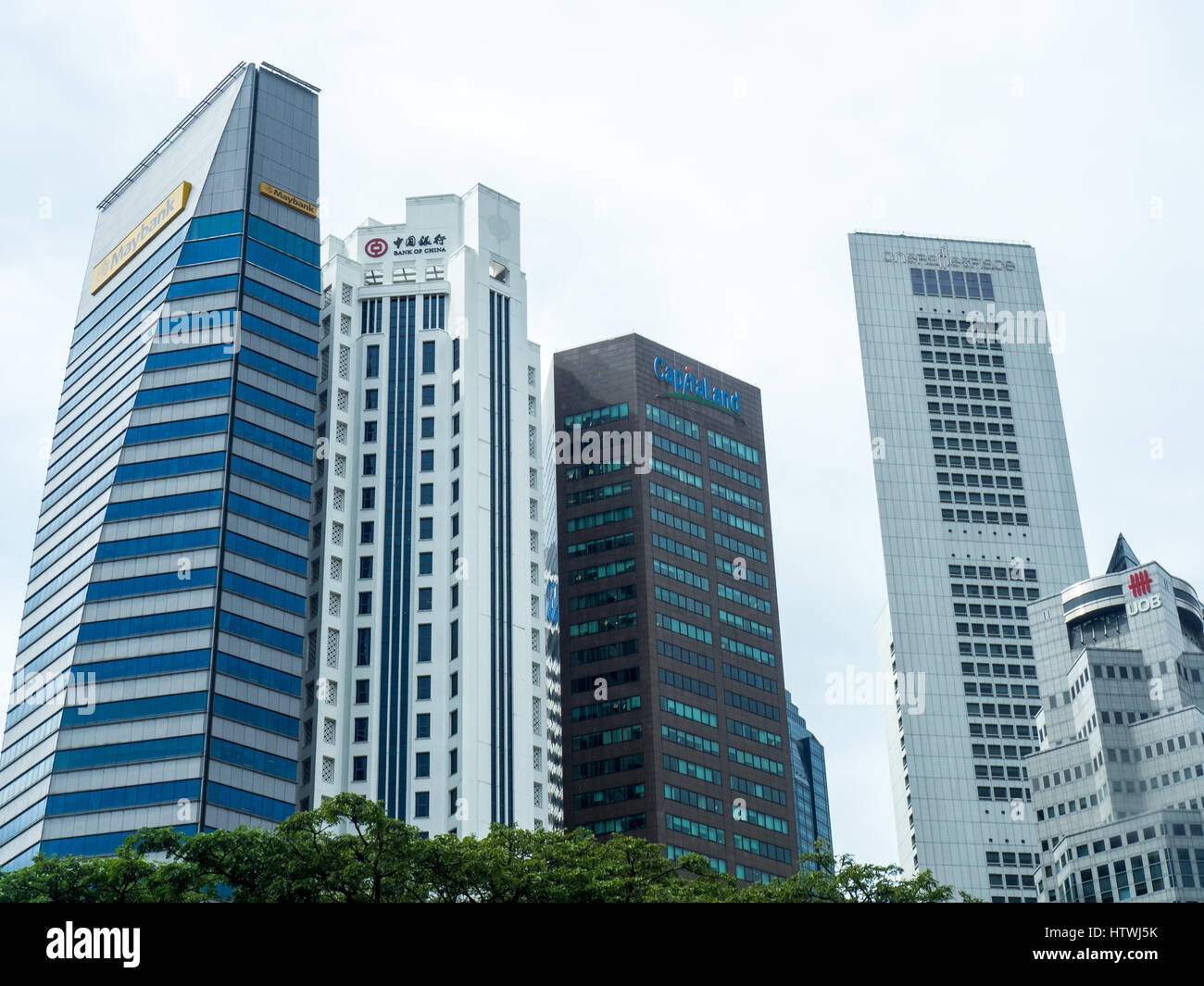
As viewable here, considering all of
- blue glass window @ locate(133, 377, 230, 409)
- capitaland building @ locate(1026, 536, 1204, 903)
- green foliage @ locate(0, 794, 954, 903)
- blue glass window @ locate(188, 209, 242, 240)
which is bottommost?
green foliage @ locate(0, 794, 954, 903)

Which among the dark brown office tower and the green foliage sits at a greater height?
the dark brown office tower

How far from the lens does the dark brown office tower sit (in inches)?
6865

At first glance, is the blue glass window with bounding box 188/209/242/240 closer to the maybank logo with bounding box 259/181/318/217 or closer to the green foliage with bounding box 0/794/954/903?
the maybank logo with bounding box 259/181/318/217

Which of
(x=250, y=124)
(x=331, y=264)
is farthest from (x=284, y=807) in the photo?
(x=250, y=124)

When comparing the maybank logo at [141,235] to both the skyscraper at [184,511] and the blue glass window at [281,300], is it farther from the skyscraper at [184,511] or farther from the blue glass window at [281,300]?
the blue glass window at [281,300]

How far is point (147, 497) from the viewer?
141125 millimetres

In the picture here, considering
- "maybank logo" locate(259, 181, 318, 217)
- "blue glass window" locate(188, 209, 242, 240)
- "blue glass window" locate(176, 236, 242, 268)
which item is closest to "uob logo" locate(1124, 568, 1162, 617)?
"maybank logo" locate(259, 181, 318, 217)

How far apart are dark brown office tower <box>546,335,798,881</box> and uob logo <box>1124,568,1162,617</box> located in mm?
47271

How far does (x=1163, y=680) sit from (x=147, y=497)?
4950 inches

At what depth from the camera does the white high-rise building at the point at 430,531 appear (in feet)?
465

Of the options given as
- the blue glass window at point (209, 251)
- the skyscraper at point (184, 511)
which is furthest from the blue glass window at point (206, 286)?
the blue glass window at point (209, 251)

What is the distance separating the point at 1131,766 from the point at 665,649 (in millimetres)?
58864

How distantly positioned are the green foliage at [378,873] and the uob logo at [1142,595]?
135392mm

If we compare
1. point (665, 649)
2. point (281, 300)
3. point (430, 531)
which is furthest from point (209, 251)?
point (665, 649)
